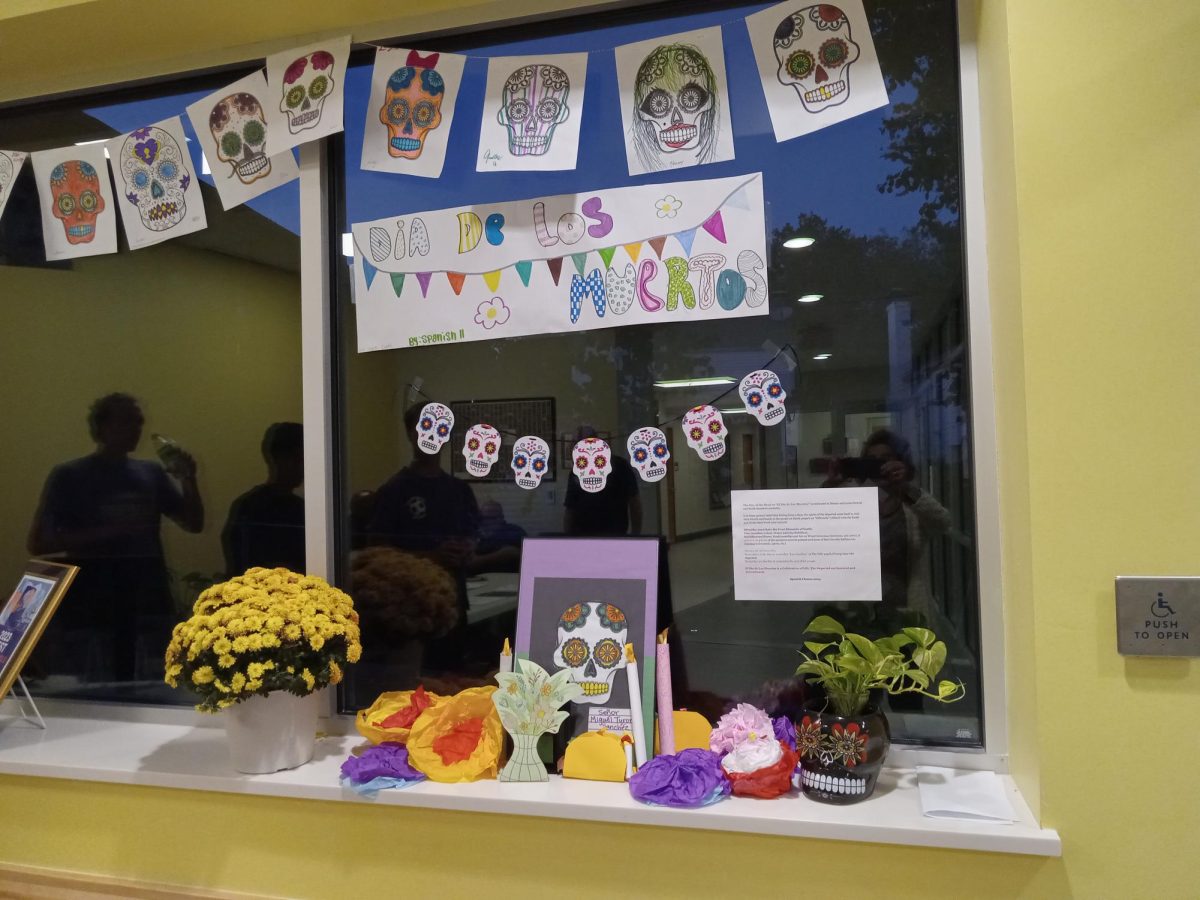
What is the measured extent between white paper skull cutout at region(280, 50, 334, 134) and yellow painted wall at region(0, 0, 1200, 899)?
4.10 ft

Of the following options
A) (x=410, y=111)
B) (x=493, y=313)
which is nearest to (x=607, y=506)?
(x=493, y=313)

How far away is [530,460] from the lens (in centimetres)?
159

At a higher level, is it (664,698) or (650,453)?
(650,453)

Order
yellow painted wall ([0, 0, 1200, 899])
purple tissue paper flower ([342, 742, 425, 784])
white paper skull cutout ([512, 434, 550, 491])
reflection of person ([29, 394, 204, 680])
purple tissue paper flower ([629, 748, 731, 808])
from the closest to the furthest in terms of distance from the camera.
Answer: yellow painted wall ([0, 0, 1200, 899])
purple tissue paper flower ([629, 748, 731, 808])
purple tissue paper flower ([342, 742, 425, 784])
white paper skull cutout ([512, 434, 550, 491])
reflection of person ([29, 394, 204, 680])

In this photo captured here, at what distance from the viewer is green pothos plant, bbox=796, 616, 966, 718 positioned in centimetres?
127

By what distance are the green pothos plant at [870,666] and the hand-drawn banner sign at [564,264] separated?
24.4 inches

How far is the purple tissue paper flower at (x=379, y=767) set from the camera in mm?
1365

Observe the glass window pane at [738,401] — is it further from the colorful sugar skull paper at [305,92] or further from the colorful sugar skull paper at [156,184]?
the colorful sugar skull paper at [156,184]

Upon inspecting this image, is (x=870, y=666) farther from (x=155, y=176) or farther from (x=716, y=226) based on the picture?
(x=155, y=176)

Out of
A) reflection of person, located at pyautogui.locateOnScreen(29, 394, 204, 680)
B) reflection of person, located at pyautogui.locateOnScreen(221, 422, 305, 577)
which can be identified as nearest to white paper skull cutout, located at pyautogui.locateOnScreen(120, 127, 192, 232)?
reflection of person, located at pyautogui.locateOnScreen(29, 394, 204, 680)

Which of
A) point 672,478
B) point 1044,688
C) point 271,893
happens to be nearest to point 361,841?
point 271,893

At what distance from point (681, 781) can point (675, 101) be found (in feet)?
4.02

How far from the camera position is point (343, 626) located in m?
Result: 1.46

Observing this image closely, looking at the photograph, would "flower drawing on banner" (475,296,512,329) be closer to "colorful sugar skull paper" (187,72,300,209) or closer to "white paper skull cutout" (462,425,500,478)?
"white paper skull cutout" (462,425,500,478)
